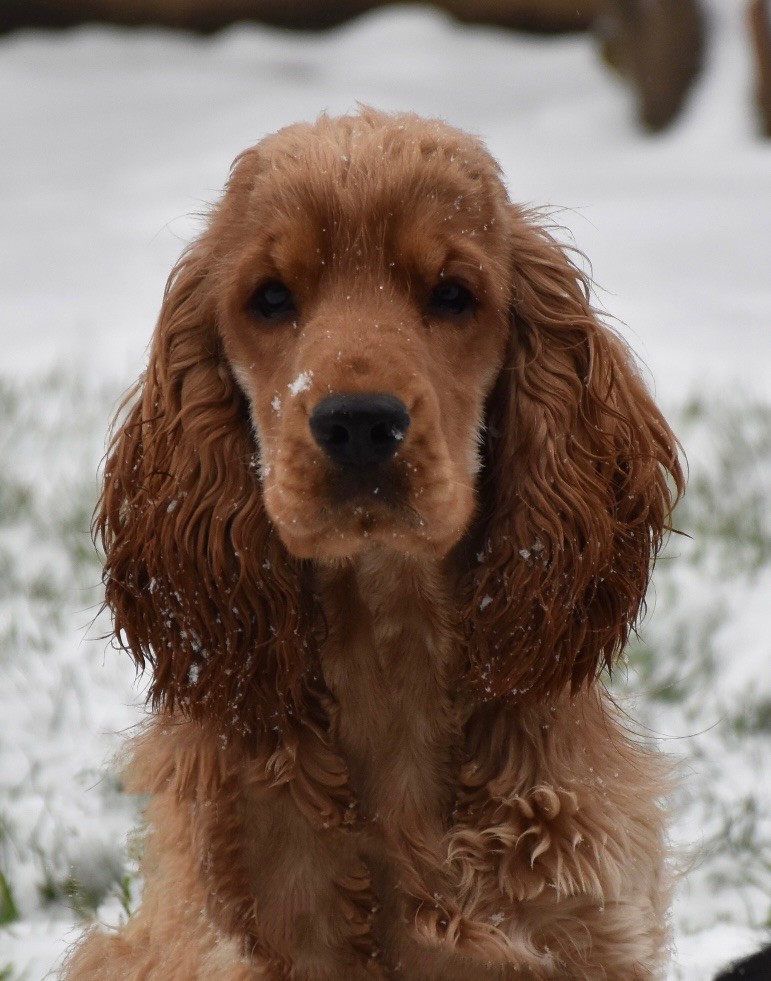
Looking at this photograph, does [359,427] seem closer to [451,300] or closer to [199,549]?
[451,300]

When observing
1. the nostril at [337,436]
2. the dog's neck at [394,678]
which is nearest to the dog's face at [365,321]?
the nostril at [337,436]

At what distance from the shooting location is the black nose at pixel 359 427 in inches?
83.7

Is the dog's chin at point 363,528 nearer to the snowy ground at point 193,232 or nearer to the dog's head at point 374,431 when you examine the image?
the dog's head at point 374,431

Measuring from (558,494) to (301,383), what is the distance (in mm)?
585

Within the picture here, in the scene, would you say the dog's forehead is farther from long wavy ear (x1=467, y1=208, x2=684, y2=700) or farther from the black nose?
the black nose

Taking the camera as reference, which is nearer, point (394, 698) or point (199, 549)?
point (394, 698)

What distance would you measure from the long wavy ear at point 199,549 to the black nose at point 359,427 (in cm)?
45

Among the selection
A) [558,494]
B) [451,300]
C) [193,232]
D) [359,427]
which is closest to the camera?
[359,427]

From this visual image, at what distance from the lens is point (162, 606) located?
266 centimetres

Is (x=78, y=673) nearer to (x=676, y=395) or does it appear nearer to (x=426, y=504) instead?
(x=426, y=504)

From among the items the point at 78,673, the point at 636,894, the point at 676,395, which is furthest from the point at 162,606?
the point at 676,395

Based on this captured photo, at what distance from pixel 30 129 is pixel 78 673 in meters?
7.30

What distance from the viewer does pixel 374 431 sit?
2.15m

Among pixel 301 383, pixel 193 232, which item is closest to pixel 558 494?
pixel 301 383
